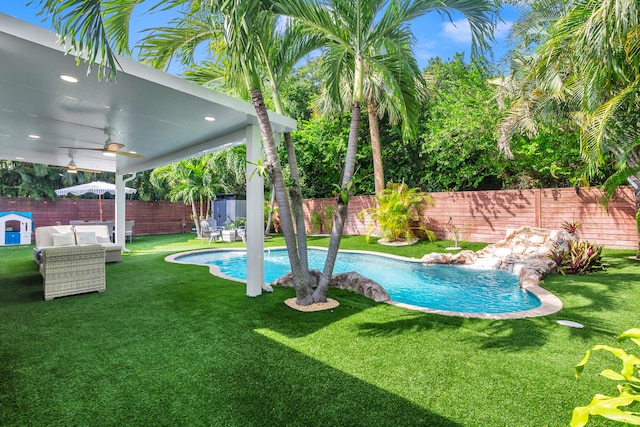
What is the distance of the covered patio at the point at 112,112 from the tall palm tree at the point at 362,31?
139cm

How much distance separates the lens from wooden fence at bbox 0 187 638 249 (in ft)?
32.3

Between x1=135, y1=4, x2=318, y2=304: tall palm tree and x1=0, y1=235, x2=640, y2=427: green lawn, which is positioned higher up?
x1=135, y1=4, x2=318, y2=304: tall palm tree

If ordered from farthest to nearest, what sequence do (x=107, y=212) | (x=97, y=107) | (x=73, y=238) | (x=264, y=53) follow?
(x=107, y=212) → (x=73, y=238) → (x=97, y=107) → (x=264, y=53)

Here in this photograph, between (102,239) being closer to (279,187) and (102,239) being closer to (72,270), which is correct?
(72,270)

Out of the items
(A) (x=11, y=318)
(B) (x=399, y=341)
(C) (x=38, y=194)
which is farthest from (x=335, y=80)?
(C) (x=38, y=194)

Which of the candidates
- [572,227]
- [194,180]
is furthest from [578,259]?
[194,180]

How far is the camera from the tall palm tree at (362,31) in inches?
171

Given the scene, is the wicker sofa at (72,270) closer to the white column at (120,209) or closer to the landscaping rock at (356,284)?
the landscaping rock at (356,284)

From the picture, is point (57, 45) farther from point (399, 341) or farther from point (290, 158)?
point (399, 341)

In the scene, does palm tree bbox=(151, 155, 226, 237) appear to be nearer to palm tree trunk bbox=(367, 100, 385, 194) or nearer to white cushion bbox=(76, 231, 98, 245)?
white cushion bbox=(76, 231, 98, 245)

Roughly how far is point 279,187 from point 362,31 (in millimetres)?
2462

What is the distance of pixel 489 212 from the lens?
478 inches

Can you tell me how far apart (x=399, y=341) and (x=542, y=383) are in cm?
131

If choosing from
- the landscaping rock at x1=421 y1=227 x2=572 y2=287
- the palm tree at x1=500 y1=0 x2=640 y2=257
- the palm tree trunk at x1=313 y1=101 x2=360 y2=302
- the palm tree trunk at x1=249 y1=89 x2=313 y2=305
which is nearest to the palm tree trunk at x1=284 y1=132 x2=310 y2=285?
the palm tree trunk at x1=249 y1=89 x2=313 y2=305
